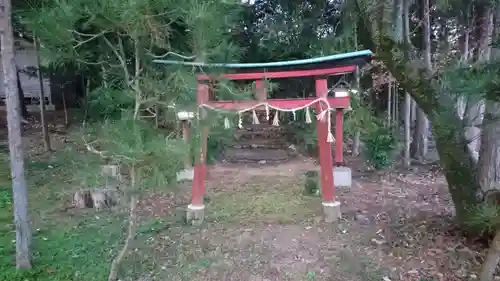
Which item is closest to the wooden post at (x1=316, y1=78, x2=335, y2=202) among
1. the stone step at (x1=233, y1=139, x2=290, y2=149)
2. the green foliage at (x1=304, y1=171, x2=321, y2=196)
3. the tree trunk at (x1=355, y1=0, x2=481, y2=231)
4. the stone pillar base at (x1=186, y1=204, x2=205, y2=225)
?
the tree trunk at (x1=355, y1=0, x2=481, y2=231)

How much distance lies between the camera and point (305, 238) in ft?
13.9

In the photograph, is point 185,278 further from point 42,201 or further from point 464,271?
point 42,201

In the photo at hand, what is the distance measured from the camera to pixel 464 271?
3.17m

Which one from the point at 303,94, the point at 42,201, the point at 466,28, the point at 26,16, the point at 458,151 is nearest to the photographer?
→ the point at 26,16

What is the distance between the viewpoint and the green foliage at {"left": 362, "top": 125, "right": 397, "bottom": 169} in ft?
27.6

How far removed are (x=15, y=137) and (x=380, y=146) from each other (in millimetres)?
7028

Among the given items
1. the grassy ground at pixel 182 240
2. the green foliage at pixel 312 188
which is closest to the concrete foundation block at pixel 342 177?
the green foliage at pixel 312 188

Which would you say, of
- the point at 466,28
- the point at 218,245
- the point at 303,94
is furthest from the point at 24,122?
the point at 466,28

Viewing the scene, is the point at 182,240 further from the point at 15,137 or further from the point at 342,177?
the point at 342,177

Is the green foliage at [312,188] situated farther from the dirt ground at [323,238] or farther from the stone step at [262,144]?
the stone step at [262,144]

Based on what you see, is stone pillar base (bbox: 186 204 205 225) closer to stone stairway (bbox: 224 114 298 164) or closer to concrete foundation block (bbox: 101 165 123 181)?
concrete foundation block (bbox: 101 165 123 181)

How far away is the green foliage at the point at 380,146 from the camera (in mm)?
8414

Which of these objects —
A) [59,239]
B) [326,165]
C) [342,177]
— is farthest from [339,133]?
[59,239]

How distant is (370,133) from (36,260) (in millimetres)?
6941
